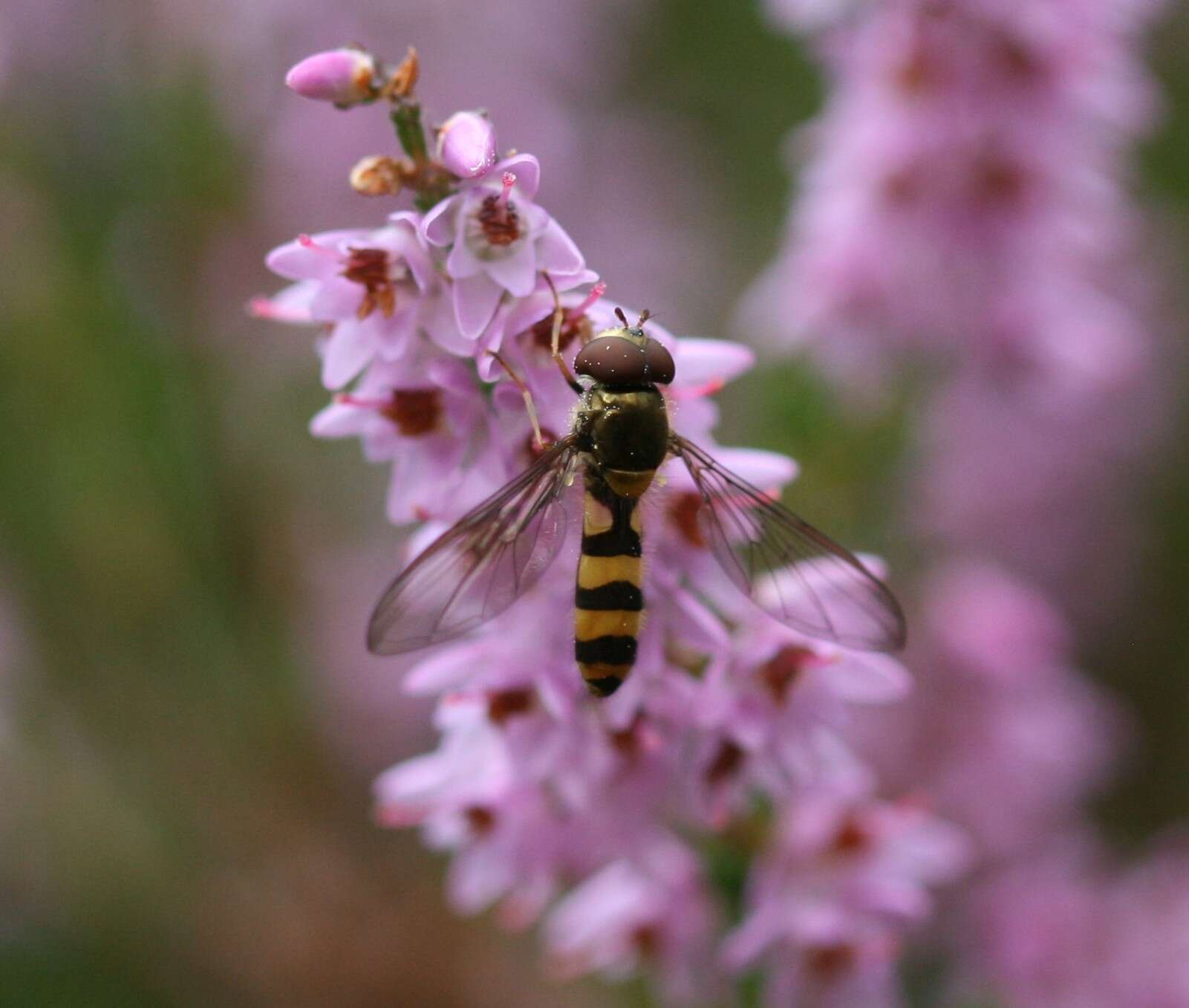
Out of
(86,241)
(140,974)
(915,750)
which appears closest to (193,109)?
(86,241)

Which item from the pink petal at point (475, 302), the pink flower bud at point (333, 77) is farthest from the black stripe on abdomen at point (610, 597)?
the pink flower bud at point (333, 77)

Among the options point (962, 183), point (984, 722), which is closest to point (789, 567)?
point (962, 183)

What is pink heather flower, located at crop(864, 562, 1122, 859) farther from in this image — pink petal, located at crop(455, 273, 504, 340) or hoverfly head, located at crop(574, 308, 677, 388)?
pink petal, located at crop(455, 273, 504, 340)

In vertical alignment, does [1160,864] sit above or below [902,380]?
below

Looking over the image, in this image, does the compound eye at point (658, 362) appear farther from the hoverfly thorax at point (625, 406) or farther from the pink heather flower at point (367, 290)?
the pink heather flower at point (367, 290)

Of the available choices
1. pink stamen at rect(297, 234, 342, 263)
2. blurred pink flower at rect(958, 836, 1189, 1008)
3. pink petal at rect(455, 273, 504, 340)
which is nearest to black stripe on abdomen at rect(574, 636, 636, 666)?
pink petal at rect(455, 273, 504, 340)

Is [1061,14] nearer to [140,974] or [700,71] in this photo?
[700,71]
